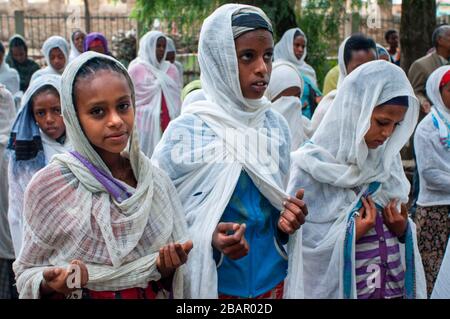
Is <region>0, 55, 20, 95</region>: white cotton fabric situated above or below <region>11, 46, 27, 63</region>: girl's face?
below

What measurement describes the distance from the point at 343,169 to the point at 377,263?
0.50m

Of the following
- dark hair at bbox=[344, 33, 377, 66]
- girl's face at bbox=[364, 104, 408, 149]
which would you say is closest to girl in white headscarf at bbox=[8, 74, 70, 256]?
girl's face at bbox=[364, 104, 408, 149]

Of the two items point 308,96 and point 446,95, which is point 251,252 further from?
point 308,96

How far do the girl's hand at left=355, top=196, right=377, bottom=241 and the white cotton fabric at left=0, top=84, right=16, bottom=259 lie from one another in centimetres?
264

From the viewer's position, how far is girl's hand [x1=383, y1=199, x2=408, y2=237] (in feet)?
11.6

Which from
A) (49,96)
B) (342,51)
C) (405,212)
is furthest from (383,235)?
(342,51)

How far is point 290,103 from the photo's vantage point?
19.7 feet

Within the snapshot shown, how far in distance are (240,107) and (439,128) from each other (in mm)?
2273

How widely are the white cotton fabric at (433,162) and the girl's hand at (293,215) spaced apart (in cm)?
226

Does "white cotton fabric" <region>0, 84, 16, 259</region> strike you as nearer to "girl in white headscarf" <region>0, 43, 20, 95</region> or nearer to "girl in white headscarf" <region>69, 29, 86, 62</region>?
"girl in white headscarf" <region>0, 43, 20, 95</region>

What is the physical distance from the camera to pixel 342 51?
261 inches

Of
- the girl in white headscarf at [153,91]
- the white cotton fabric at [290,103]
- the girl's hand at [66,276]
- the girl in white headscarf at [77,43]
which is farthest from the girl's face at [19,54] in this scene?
the girl's hand at [66,276]

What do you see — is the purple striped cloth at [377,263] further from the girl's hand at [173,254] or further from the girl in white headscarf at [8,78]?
the girl in white headscarf at [8,78]
